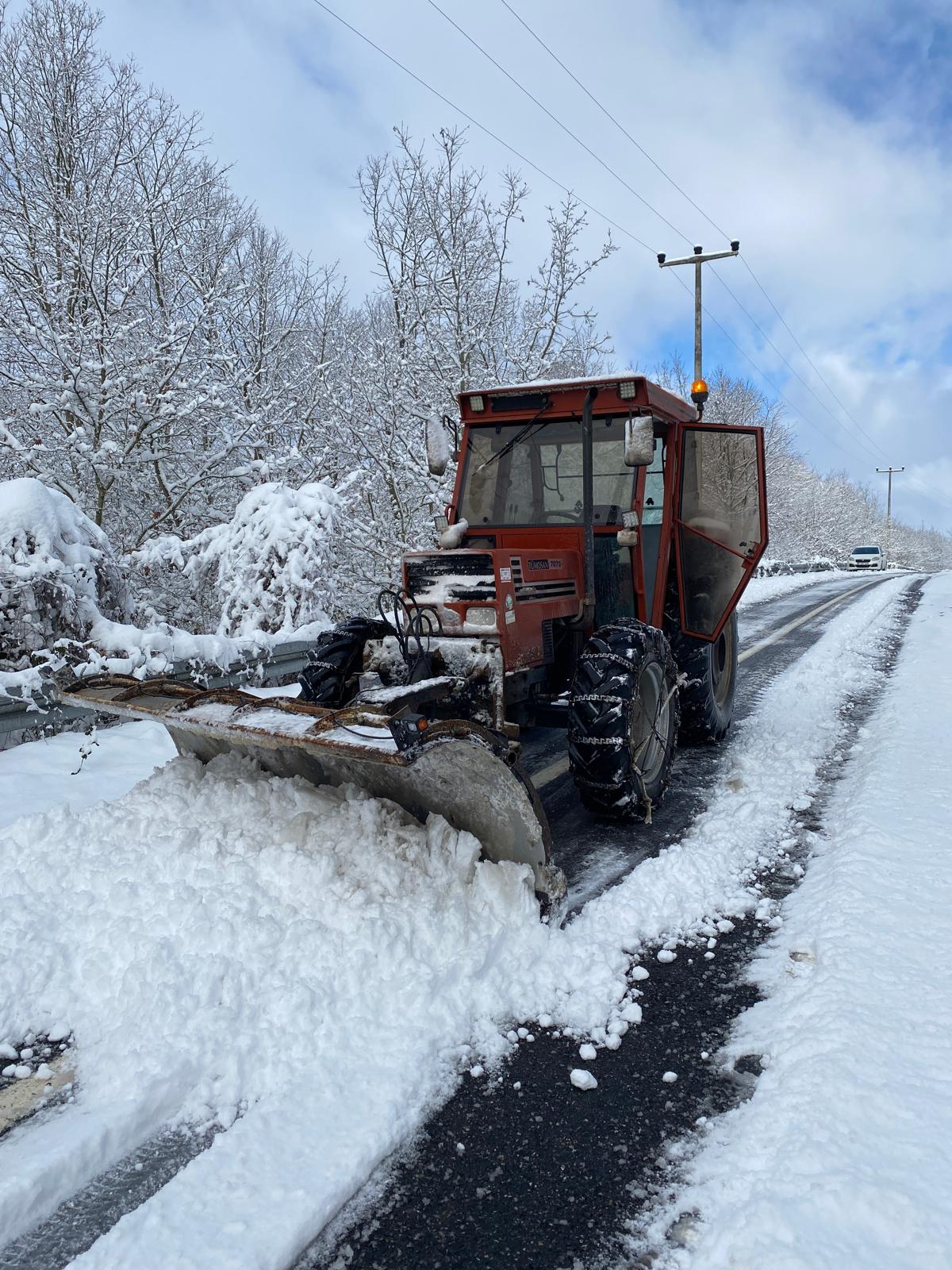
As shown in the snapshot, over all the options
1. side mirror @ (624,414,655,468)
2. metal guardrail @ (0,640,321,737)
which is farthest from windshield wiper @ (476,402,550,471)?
metal guardrail @ (0,640,321,737)

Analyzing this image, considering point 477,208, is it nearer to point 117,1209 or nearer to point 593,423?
point 593,423

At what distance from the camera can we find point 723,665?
6.67 metres

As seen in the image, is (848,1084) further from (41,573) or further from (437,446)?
(41,573)

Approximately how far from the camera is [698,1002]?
284 centimetres

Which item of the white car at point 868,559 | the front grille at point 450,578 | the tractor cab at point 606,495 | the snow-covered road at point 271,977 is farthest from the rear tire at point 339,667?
the white car at point 868,559

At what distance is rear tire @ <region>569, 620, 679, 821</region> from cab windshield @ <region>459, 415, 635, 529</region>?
0.87m

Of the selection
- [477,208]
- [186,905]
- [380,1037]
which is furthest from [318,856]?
[477,208]

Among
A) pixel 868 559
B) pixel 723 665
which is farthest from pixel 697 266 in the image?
pixel 868 559

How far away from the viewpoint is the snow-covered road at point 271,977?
205cm

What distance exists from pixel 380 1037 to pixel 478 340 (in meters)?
12.8

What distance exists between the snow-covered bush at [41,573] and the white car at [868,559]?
42.3m

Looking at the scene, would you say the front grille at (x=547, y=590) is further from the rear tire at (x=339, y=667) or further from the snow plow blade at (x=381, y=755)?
the snow plow blade at (x=381, y=755)

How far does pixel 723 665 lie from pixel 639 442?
2985mm

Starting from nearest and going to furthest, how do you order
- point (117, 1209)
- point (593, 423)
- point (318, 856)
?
point (117, 1209) → point (318, 856) → point (593, 423)
